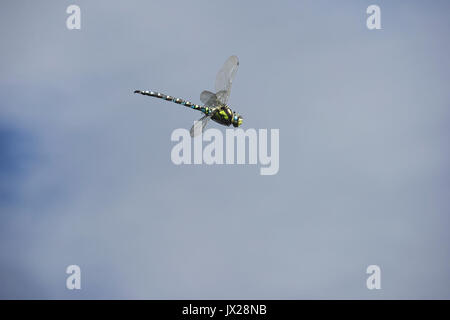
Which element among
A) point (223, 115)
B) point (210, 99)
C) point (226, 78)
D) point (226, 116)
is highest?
point (226, 78)

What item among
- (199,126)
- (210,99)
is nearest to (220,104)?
(210,99)

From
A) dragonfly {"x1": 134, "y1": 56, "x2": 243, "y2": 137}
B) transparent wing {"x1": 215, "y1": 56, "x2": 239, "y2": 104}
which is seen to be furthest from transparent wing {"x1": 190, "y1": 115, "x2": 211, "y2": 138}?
transparent wing {"x1": 215, "y1": 56, "x2": 239, "y2": 104}

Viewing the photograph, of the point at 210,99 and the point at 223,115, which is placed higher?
the point at 210,99

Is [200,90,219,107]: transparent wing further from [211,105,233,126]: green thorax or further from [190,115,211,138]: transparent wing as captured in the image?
[190,115,211,138]: transparent wing

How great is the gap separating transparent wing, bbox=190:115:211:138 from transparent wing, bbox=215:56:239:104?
244 centimetres

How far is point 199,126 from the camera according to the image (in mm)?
67000

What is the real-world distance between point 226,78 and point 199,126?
537cm

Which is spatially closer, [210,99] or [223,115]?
[223,115]

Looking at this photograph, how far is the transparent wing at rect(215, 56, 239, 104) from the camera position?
6600 cm

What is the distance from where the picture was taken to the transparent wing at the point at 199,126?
220 feet

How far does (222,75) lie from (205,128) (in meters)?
5.44

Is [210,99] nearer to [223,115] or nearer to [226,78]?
[223,115]
